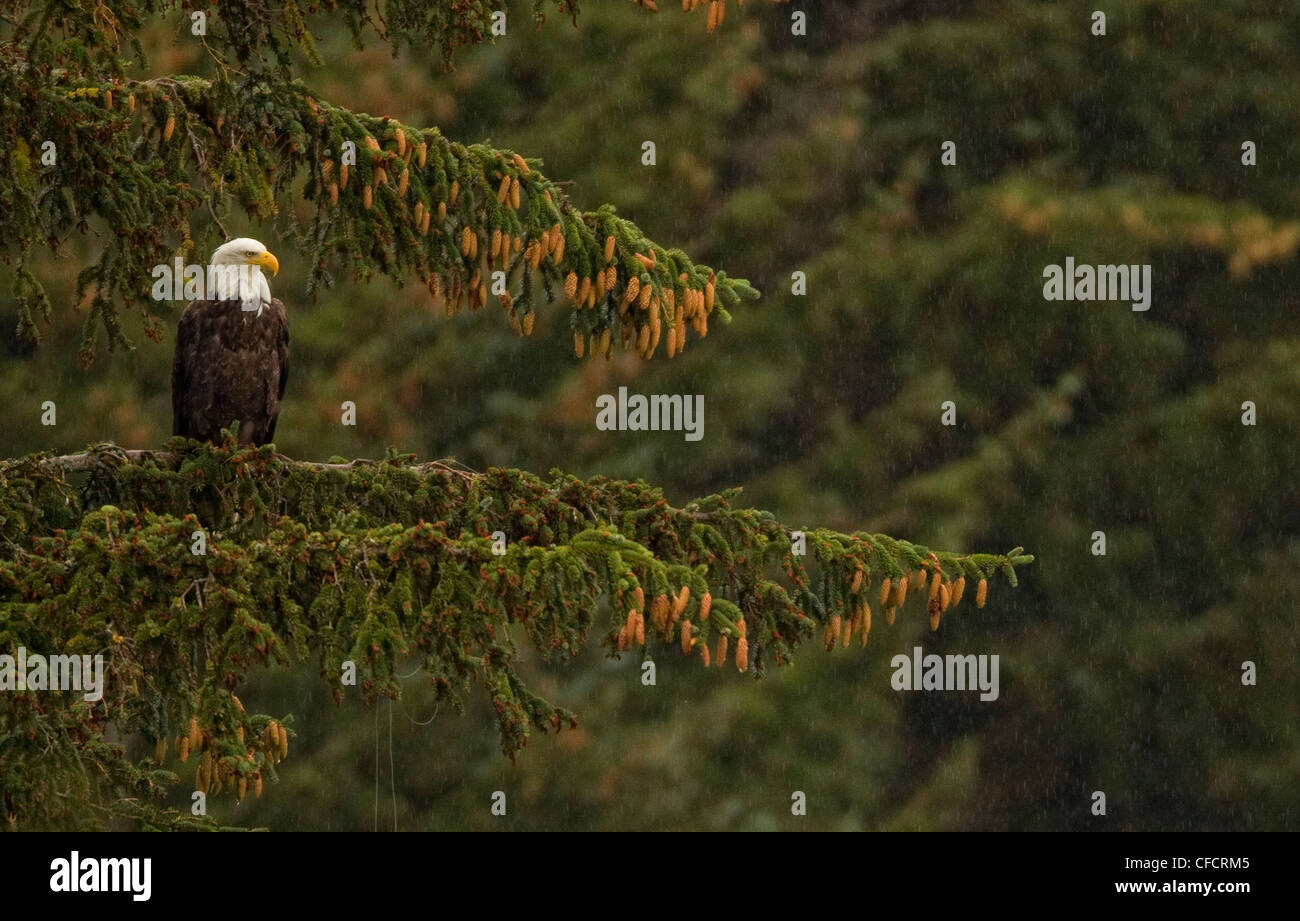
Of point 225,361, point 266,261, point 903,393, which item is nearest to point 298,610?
point 266,261

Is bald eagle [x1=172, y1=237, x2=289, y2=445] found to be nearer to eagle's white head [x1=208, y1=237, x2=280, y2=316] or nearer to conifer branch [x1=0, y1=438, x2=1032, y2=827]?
eagle's white head [x1=208, y1=237, x2=280, y2=316]

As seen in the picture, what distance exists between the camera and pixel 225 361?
9.17m

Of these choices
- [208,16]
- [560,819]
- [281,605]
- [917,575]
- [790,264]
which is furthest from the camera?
[790,264]

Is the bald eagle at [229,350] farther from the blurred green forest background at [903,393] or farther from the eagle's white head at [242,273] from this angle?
the blurred green forest background at [903,393]

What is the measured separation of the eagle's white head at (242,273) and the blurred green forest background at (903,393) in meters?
8.56

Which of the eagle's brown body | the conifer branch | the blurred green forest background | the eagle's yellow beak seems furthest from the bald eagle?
the blurred green forest background

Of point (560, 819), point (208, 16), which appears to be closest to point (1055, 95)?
point (560, 819)

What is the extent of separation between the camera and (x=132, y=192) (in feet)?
22.4

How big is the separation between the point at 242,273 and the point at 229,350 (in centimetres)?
31

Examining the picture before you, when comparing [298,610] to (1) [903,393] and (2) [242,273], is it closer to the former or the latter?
(2) [242,273]

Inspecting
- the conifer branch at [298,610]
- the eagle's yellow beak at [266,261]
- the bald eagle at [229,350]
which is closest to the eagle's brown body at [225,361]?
the bald eagle at [229,350]

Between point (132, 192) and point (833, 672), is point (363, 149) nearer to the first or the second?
point (132, 192)

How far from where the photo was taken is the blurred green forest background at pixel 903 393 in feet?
59.8

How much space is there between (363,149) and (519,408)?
38.0 ft
